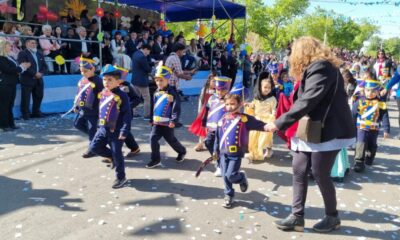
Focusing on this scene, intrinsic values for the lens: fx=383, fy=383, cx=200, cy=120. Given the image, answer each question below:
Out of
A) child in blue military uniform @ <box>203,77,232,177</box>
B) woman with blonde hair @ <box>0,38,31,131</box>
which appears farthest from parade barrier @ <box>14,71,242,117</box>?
child in blue military uniform @ <box>203,77,232,177</box>

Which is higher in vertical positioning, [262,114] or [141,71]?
[141,71]

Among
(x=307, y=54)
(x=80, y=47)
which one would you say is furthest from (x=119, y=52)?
(x=307, y=54)

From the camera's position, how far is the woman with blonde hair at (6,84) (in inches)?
301

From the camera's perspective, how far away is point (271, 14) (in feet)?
134

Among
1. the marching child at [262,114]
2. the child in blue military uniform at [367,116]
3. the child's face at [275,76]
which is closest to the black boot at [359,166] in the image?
the child in blue military uniform at [367,116]

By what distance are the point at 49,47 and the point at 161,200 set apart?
733 centimetres

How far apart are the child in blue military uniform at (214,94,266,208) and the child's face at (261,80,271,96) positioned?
2039 mm

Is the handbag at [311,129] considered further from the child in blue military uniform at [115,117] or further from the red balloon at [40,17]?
the red balloon at [40,17]

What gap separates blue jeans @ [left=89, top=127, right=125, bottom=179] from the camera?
191 inches

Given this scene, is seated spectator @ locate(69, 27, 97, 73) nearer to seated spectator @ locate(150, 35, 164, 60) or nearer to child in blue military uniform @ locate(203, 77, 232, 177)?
seated spectator @ locate(150, 35, 164, 60)

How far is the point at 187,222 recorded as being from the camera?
3.94m

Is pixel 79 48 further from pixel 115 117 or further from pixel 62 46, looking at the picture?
pixel 115 117

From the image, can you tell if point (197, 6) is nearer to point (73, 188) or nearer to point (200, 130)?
point (200, 130)

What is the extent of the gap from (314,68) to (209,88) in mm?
3304
